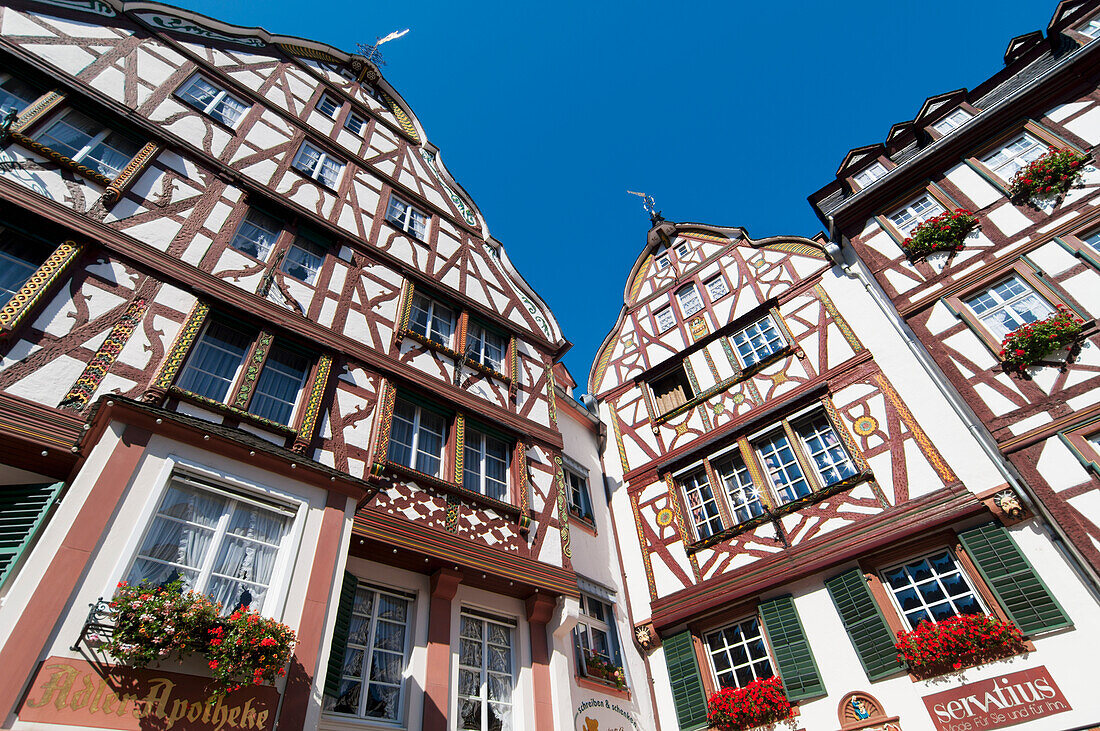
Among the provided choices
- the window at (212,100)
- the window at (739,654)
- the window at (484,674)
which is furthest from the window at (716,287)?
the window at (212,100)

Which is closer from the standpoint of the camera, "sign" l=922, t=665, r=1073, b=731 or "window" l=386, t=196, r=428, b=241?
"sign" l=922, t=665, r=1073, b=731

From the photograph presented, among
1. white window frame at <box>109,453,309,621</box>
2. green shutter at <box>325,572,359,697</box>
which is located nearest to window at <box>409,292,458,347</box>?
green shutter at <box>325,572,359,697</box>

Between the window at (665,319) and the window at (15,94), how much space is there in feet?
37.1

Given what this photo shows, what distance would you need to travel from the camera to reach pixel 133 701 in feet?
13.9

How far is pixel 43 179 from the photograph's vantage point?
6961 millimetres

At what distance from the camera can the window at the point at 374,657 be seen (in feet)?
20.4

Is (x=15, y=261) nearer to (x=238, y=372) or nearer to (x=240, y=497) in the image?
(x=238, y=372)

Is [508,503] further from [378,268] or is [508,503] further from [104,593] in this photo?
[104,593]

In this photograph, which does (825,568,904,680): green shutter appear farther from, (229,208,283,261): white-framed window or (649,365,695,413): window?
(229,208,283,261): white-framed window

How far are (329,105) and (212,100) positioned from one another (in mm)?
2870

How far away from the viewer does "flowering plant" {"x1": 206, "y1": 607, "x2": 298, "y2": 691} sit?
4.43m

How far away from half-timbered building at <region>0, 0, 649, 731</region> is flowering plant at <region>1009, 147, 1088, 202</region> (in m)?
8.09

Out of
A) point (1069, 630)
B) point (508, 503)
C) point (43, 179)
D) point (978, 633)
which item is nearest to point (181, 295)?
point (43, 179)

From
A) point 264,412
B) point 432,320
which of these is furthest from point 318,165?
point 264,412
